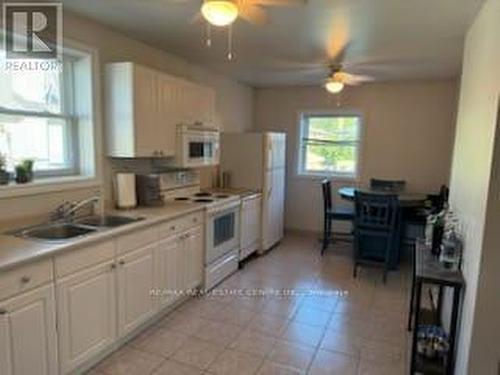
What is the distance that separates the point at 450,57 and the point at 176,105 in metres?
2.80

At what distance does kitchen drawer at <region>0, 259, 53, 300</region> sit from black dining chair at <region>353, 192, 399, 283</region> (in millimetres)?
3190

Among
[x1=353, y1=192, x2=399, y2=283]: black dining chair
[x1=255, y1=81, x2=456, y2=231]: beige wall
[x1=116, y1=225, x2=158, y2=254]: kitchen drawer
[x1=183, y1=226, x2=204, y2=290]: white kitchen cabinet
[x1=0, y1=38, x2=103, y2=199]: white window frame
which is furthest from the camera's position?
[x1=255, y1=81, x2=456, y2=231]: beige wall

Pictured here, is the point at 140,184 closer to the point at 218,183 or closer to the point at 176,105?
the point at 176,105

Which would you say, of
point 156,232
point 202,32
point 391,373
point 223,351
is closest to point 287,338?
point 223,351

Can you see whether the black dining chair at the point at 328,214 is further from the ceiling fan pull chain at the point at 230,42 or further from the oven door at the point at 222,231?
the ceiling fan pull chain at the point at 230,42

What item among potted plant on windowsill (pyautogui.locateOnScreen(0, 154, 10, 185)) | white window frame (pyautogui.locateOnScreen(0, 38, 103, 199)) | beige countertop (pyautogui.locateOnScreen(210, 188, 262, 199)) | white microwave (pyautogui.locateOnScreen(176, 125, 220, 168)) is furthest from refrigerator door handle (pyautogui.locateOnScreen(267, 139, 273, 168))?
potted plant on windowsill (pyautogui.locateOnScreen(0, 154, 10, 185))

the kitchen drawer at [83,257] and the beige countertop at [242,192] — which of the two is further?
the beige countertop at [242,192]

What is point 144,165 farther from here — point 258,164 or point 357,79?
point 357,79

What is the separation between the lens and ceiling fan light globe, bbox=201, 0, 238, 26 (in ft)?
5.96

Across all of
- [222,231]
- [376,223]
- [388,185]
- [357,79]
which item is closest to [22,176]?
[222,231]

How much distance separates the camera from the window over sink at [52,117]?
249cm

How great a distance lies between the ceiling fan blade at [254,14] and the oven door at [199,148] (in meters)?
1.31

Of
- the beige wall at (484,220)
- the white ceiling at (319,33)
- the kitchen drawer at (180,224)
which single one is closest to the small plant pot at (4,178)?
the kitchen drawer at (180,224)

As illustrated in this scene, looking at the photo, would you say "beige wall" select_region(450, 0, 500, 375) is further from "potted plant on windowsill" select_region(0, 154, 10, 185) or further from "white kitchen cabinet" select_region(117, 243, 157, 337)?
"potted plant on windowsill" select_region(0, 154, 10, 185)
